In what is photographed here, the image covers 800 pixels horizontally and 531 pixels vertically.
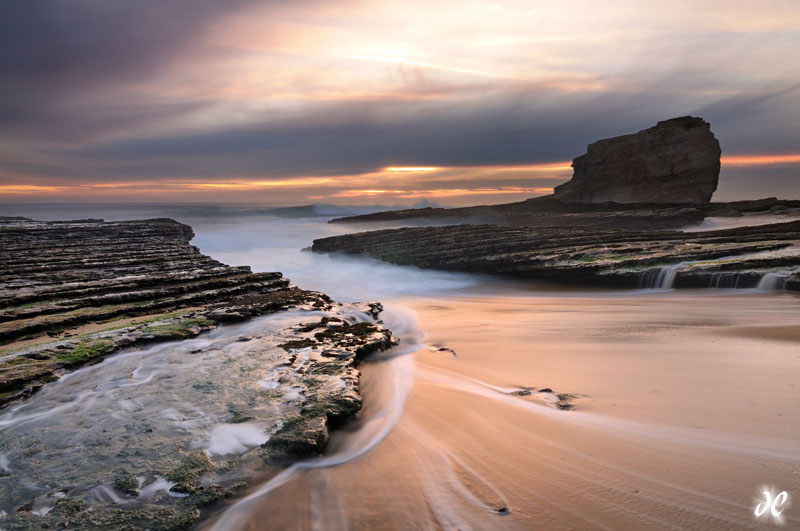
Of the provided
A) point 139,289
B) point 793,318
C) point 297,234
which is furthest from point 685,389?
point 297,234

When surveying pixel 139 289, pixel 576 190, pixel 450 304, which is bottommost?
pixel 450 304

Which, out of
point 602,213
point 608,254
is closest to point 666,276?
point 608,254

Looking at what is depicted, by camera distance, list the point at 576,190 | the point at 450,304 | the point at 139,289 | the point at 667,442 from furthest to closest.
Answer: the point at 576,190, the point at 450,304, the point at 139,289, the point at 667,442

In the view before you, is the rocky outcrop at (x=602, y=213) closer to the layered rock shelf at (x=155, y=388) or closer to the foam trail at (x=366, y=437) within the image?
the foam trail at (x=366, y=437)

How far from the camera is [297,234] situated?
37.2 meters

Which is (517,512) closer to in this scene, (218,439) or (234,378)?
(218,439)

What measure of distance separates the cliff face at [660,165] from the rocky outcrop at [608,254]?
2339 centimetres

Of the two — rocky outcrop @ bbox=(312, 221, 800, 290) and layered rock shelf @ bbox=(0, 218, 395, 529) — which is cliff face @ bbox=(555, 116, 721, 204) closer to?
rocky outcrop @ bbox=(312, 221, 800, 290)

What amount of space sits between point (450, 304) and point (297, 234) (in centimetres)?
2869

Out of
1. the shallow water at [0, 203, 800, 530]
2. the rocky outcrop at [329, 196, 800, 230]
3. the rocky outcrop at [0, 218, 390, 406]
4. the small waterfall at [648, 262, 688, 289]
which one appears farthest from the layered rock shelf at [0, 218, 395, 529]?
the rocky outcrop at [329, 196, 800, 230]

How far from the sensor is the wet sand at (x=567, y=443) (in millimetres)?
2375

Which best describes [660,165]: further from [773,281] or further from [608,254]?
[773,281]

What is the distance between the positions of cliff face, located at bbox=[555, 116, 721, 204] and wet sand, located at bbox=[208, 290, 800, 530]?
118ft

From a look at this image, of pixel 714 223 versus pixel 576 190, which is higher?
pixel 576 190
